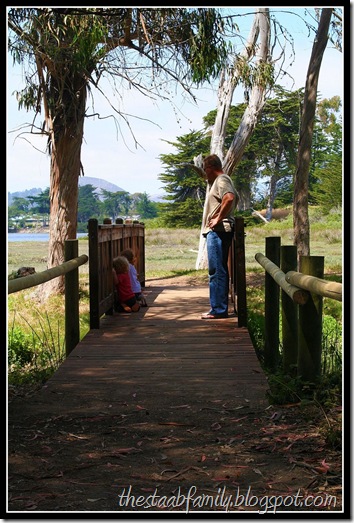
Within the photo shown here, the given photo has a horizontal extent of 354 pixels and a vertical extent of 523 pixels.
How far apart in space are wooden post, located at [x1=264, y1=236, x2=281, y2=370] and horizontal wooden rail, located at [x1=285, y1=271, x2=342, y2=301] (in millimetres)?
1885

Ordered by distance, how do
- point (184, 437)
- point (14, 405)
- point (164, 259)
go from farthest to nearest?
point (164, 259) → point (14, 405) → point (184, 437)

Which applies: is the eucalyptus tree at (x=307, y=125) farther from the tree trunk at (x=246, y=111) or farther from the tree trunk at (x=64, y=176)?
the tree trunk at (x=64, y=176)

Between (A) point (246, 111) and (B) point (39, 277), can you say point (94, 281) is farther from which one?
(A) point (246, 111)

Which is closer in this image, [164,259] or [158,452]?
[158,452]

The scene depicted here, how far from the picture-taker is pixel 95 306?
800 cm

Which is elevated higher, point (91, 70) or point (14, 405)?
point (91, 70)

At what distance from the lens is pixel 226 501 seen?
3.42 meters

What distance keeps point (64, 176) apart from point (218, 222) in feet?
19.4

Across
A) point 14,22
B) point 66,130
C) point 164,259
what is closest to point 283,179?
point 164,259

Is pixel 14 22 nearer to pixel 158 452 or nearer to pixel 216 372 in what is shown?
pixel 216 372

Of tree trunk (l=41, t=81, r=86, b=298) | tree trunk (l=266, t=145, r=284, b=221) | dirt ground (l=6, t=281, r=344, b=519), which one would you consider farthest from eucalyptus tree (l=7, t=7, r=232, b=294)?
tree trunk (l=266, t=145, r=284, b=221)

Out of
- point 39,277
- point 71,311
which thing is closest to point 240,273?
point 71,311

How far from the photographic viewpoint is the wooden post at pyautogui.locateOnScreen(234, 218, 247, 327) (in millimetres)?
8078

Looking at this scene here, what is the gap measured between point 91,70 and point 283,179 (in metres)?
27.2
